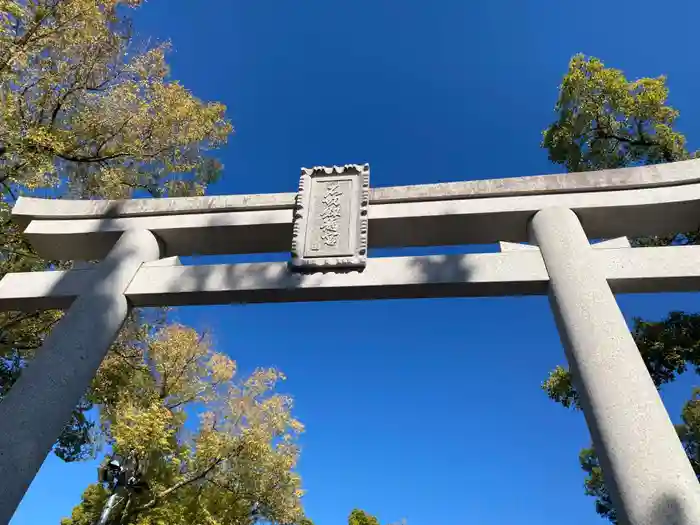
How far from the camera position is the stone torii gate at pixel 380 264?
3.17 metres

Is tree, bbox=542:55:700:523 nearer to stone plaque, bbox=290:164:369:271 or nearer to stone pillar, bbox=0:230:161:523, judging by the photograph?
stone plaque, bbox=290:164:369:271

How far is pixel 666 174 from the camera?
160 inches

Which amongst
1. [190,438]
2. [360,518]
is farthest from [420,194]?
[360,518]

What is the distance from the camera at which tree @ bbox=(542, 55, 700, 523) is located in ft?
21.5

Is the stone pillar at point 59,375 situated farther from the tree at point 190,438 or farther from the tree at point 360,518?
the tree at point 360,518

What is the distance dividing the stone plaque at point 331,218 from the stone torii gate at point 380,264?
0.04 feet

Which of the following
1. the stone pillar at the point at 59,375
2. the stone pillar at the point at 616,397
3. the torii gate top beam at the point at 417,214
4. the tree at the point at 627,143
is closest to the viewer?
the stone pillar at the point at 616,397

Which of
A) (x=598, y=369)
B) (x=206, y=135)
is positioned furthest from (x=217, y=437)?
(x=598, y=369)

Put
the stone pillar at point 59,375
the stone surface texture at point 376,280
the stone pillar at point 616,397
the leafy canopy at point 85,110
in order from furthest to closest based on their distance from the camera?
1. the leafy canopy at point 85,110
2. the stone surface texture at point 376,280
3. the stone pillar at point 59,375
4. the stone pillar at point 616,397

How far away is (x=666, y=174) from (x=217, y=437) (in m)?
8.86

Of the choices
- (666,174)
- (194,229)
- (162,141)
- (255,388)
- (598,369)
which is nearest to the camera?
(598,369)

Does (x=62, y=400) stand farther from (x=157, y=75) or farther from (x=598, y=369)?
(x=157, y=75)

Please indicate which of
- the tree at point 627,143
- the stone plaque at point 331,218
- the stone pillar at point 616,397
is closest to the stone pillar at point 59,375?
the stone plaque at point 331,218

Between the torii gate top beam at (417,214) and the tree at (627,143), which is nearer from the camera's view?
the torii gate top beam at (417,214)
